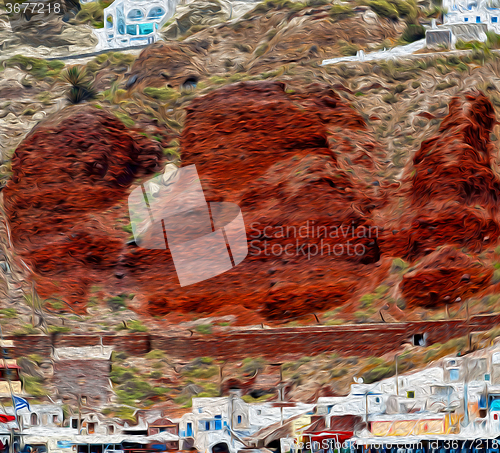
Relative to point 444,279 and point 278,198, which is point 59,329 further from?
point 444,279

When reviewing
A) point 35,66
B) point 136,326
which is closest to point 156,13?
point 35,66

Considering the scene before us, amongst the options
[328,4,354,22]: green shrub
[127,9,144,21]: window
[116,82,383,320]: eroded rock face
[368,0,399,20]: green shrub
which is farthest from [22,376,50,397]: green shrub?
[368,0,399,20]: green shrub

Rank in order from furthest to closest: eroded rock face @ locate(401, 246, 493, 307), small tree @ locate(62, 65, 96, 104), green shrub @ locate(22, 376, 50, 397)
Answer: small tree @ locate(62, 65, 96, 104), green shrub @ locate(22, 376, 50, 397), eroded rock face @ locate(401, 246, 493, 307)

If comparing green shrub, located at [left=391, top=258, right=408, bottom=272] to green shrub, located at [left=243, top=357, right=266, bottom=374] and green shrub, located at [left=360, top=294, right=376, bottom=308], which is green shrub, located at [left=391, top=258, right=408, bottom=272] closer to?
green shrub, located at [left=360, top=294, right=376, bottom=308]

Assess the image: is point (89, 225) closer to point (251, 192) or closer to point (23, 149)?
point (23, 149)

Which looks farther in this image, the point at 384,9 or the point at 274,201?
the point at 384,9

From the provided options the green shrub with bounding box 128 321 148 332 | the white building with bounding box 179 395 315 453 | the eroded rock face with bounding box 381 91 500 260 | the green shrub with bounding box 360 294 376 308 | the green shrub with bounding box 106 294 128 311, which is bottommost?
the white building with bounding box 179 395 315 453
